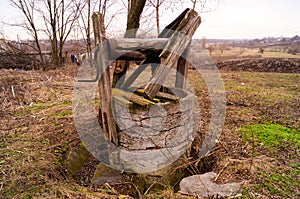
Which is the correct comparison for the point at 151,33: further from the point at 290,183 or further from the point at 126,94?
the point at 290,183

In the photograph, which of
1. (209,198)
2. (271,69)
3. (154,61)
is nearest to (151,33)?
(154,61)

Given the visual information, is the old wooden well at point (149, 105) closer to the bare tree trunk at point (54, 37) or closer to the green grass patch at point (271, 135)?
the green grass patch at point (271, 135)

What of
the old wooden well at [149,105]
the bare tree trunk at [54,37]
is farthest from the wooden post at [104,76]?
the bare tree trunk at [54,37]

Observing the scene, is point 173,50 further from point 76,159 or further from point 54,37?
point 54,37

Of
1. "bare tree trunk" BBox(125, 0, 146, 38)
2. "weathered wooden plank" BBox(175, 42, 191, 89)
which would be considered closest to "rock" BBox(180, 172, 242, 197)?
"weathered wooden plank" BBox(175, 42, 191, 89)

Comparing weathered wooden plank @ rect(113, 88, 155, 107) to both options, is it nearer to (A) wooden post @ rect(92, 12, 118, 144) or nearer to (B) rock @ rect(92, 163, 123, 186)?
(A) wooden post @ rect(92, 12, 118, 144)

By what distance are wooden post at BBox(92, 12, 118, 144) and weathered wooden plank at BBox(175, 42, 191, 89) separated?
1025mm

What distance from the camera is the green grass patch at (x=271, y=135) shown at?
3148 mm

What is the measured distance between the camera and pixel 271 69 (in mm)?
11117

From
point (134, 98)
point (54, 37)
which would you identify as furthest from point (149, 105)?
point (54, 37)

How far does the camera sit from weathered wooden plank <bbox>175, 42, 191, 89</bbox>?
297cm

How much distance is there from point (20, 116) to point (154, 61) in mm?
2764

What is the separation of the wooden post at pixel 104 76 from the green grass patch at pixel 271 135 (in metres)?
1.91

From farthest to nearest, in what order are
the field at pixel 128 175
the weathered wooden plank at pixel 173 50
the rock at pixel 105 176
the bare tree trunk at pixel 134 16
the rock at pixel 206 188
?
the bare tree trunk at pixel 134 16
the rock at pixel 105 176
the weathered wooden plank at pixel 173 50
the field at pixel 128 175
the rock at pixel 206 188
